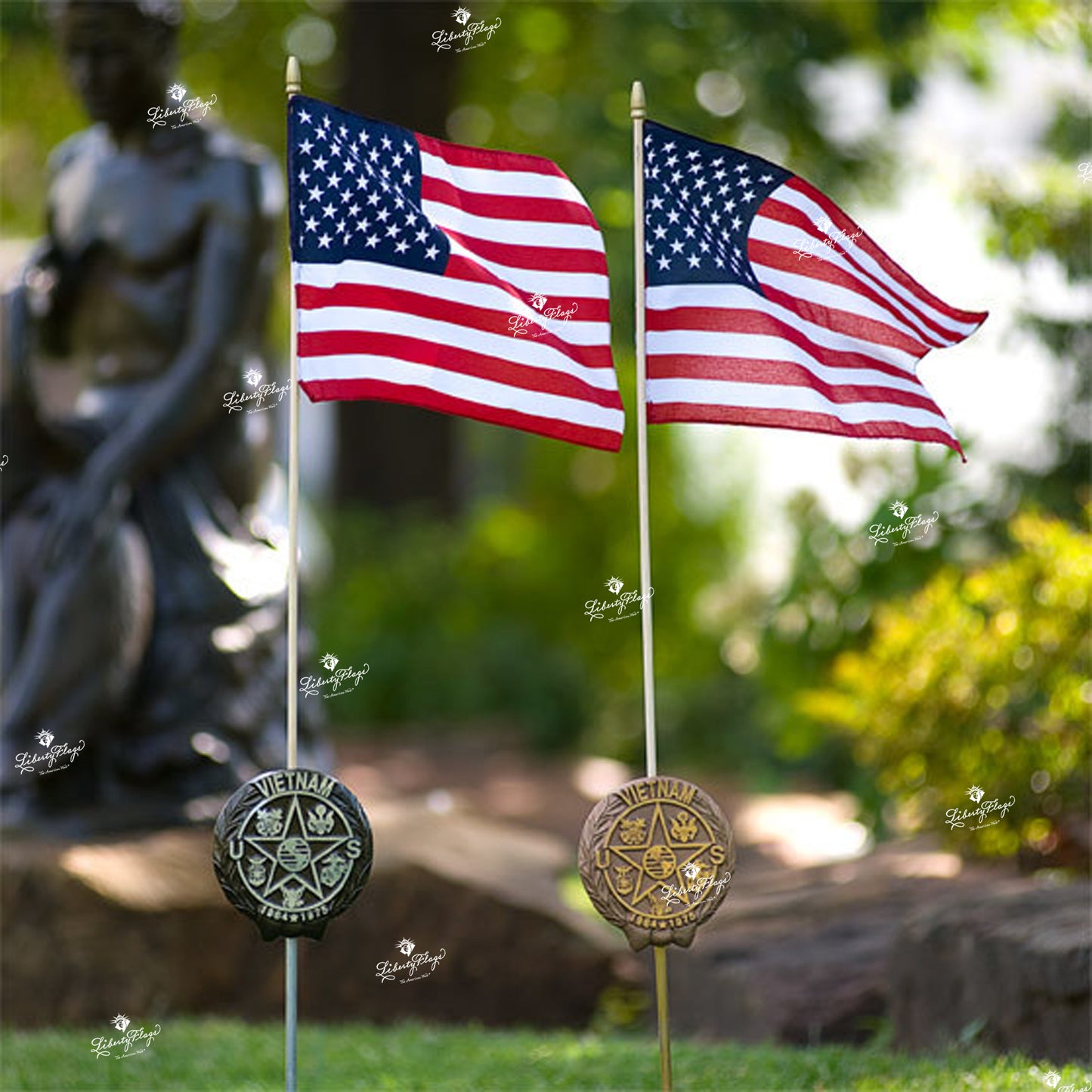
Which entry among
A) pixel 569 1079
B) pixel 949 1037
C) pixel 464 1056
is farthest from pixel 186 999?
pixel 949 1037

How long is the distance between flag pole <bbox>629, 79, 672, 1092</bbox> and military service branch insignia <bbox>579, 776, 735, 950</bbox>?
6 centimetres

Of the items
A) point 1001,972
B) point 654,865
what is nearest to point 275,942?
point 1001,972

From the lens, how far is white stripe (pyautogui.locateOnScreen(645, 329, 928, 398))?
438 cm

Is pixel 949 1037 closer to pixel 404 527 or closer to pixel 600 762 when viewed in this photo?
pixel 600 762

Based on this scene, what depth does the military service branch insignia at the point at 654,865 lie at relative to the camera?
402 centimetres

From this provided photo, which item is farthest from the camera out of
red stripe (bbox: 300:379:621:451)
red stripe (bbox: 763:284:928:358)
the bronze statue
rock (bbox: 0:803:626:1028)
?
the bronze statue

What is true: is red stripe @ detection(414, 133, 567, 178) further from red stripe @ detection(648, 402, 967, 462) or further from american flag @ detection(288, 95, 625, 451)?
red stripe @ detection(648, 402, 967, 462)

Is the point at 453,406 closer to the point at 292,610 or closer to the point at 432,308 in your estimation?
the point at 432,308

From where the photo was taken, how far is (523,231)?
173 inches

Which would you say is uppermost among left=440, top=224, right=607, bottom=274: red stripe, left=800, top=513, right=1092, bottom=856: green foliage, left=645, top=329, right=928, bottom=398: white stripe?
left=440, top=224, right=607, bottom=274: red stripe

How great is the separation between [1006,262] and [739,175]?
563cm

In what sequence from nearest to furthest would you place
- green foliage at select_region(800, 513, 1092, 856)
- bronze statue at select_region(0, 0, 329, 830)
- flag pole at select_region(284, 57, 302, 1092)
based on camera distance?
flag pole at select_region(284, 57, 302, 1092) → bronze statue at select_region(0, 0, 329, 830) → green foliage at select_region(800, 513, 1092, 856)

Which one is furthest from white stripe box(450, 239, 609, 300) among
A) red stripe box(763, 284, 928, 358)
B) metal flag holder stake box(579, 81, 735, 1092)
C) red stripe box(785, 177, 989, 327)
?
metal flag holder stake box(579, 81, 735, 1092)

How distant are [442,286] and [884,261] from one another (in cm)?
111
